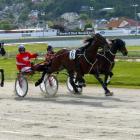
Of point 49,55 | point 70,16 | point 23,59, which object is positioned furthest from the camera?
point 70,16

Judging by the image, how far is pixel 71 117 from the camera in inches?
449

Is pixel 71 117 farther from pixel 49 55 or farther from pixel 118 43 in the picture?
pixel 49 55

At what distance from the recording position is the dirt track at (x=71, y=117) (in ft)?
30.2

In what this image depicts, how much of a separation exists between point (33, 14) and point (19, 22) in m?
9.75

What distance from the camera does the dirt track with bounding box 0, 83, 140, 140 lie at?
9211 mm

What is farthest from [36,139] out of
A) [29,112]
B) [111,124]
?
[29,112]

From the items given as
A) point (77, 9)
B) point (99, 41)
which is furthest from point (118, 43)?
point (77, 9)

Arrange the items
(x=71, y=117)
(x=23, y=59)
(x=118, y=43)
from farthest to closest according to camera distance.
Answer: (x=118, y=43) → (x=23, y=59) → (x=71, y=117)

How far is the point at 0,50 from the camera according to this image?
40.2 m

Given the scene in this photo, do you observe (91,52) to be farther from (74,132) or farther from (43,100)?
(74,132)

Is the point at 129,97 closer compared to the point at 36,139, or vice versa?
the point at 36,139

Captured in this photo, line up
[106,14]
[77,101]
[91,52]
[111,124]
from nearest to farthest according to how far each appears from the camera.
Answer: [111,124] < [77,101] < [91,52] < [106,14]

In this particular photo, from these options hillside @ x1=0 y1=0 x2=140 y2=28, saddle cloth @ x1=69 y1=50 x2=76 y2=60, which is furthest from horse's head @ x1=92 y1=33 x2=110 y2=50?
hillside @ x1=0 y1=0 x2=140 y2=28

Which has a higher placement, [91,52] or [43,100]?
[91,52]
